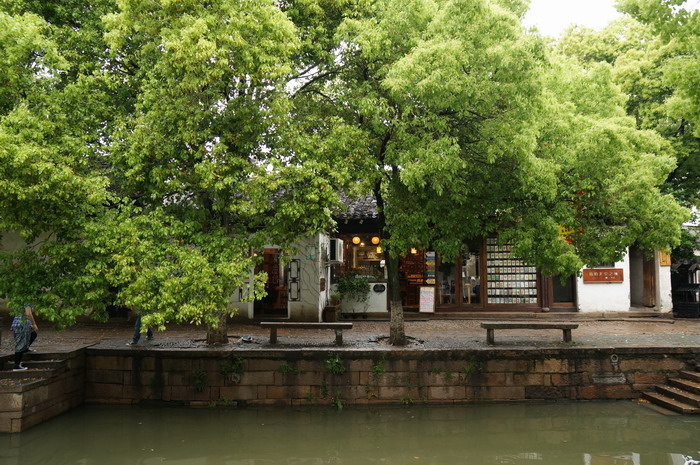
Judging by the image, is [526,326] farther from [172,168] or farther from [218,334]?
[172,168]

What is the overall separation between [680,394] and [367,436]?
21.2 ft

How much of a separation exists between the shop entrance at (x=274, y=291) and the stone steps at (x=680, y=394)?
34.9ft

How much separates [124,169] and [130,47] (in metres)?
3.22

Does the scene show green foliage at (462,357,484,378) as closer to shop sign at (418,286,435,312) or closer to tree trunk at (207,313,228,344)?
tree trunk at (207,313,228,344)

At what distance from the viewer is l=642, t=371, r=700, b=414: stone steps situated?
33.0 feet

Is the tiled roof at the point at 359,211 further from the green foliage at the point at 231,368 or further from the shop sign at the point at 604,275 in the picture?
the shop sign at the point at 604,275

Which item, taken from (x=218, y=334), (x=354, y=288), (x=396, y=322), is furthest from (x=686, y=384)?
(x=218, y=334)

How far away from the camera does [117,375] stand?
11086mm

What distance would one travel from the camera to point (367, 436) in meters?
9.23

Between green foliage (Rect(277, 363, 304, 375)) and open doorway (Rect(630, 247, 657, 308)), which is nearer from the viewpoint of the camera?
green foliage (Rect(277, 363, 304, 375))

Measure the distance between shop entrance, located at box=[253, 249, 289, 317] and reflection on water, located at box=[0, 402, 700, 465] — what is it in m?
6.60

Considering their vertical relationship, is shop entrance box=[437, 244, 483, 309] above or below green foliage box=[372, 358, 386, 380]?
above

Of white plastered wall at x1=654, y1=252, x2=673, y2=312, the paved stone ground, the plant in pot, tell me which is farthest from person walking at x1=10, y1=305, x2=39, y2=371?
white plastered wall at x1=654, y1=252, x2=673, y2=312

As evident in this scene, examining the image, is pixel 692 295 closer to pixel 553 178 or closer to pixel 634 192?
pixel 634 192
